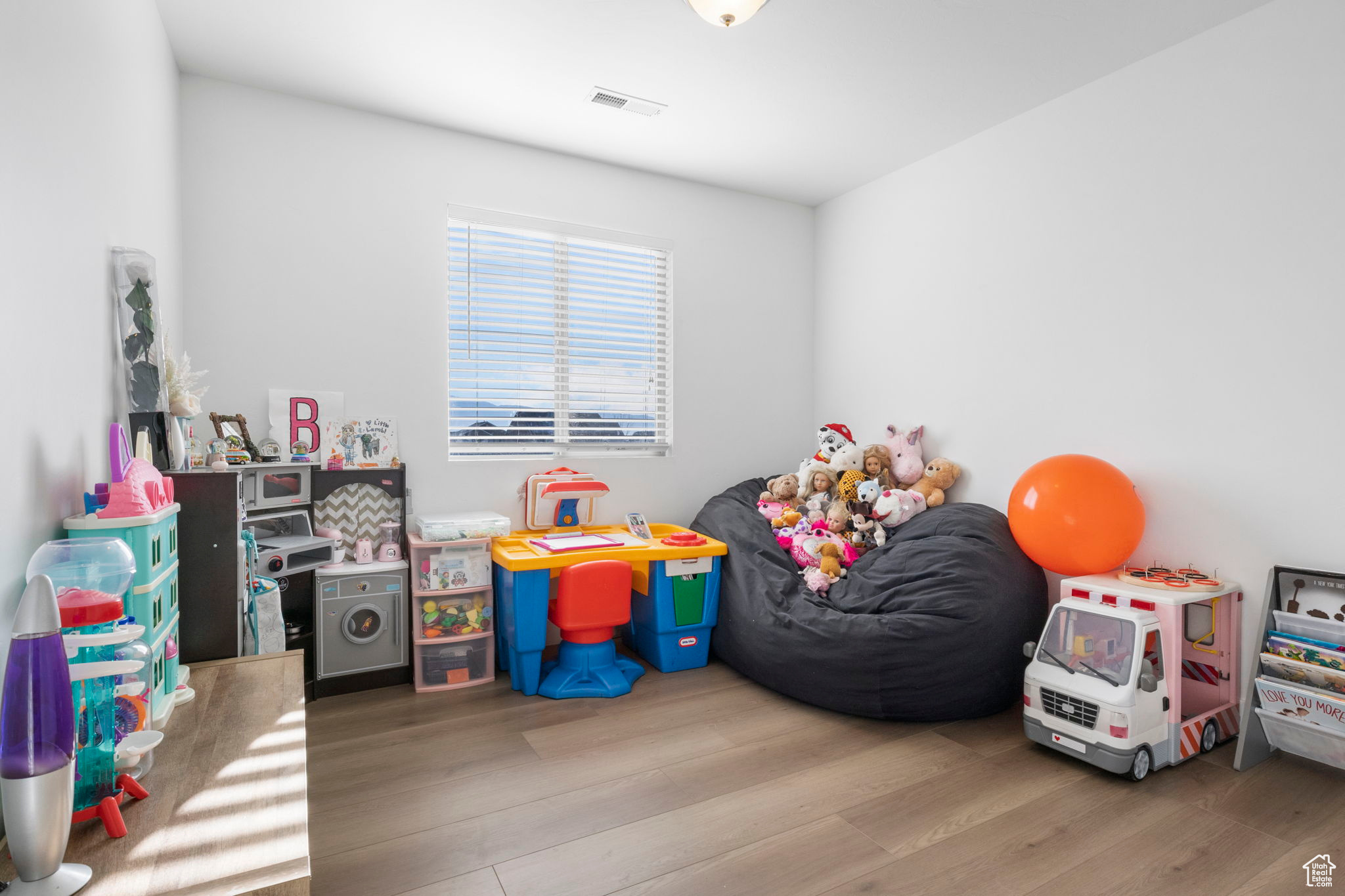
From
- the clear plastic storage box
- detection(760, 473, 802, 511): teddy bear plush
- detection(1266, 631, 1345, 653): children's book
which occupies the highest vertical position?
detection(760, 473, 802, 511): teddy bear plush

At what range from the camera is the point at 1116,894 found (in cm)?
173

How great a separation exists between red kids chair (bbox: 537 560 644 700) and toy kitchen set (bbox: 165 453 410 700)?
0.73 metres

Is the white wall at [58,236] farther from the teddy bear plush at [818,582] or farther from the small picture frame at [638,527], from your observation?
the teddy bear plush at [818,582]

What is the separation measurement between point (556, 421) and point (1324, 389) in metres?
3.27

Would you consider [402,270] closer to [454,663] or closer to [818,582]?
[454,663]

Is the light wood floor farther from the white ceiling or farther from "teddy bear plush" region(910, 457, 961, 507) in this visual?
the white ceiling

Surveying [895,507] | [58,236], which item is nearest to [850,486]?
[895,507]

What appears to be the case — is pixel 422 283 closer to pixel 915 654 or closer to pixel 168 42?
pixel 168 42

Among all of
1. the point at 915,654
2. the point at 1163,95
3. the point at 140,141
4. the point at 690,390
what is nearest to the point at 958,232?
the point at 1163,95

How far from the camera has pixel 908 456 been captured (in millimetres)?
3777

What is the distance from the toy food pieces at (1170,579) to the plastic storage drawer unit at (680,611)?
180cm

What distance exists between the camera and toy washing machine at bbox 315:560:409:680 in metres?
2.96

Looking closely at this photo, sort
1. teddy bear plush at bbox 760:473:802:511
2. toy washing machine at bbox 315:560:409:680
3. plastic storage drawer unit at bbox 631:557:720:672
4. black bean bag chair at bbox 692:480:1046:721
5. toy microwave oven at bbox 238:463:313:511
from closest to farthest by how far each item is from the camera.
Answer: black bean bag chair at bbox 692:480:1046:721, toy microwave oven at bbox 238:463:313:511, toy washing machine at bbox 315:560:409:680, plastic storage drawer unit at bbox 631:557:720:672, teddy bear plush at bbox 760:473:802:511

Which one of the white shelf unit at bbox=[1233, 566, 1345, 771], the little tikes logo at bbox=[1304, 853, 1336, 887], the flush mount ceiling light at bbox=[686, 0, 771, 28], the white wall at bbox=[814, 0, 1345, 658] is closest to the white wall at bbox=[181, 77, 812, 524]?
the white wall at bbox=[814, 0, 1345, 658]
